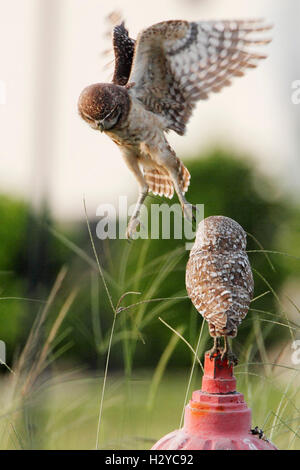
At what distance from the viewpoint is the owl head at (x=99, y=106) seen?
1.44 m

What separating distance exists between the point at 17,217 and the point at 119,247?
4.71 feet

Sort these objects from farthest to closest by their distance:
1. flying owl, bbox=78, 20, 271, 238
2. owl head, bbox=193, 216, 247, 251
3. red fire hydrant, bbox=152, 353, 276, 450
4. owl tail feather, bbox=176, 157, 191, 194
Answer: owl tail feather, bbox=176, 157, 191, 194
flying owl, bbox=78, 20, 271, 238
owl head, bbox=193, 216, 247, 251
red fire hydrant, bbox=152, 353, 276, 450

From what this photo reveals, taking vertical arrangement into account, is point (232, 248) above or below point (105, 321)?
above

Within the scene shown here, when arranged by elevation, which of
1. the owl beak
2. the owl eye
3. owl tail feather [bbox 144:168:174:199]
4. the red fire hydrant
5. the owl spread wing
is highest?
the owl spread wing

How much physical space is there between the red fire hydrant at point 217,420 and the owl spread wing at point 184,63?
717 millimetres

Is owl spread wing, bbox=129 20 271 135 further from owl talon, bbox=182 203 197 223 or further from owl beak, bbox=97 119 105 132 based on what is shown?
owl talon, bbox=182 203 197 223

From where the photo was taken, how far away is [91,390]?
2211 mm

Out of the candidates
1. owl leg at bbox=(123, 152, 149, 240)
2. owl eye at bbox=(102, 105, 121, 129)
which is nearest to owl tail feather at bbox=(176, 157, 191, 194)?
owl leg at bbox=(123, 152, 149, 240)

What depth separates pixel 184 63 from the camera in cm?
184

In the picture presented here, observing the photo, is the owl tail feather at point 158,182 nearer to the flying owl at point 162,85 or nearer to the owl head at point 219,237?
the flying owl at point 162,85

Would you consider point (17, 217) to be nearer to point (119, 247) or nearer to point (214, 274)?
point (119, 247)

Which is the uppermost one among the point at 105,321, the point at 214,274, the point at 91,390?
the point at 214,274

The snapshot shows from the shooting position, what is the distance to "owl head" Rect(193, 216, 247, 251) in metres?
1.34
